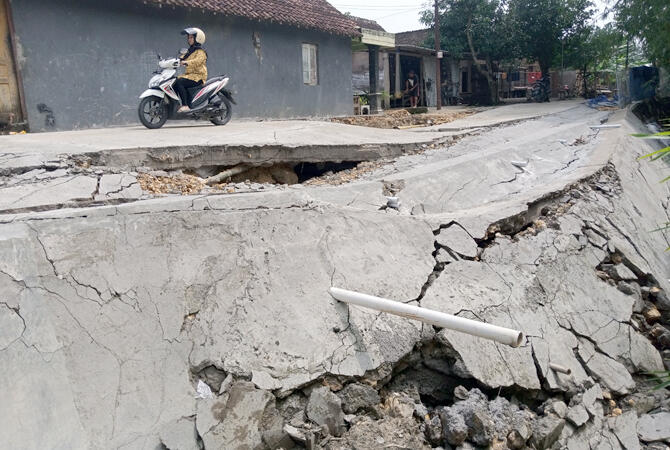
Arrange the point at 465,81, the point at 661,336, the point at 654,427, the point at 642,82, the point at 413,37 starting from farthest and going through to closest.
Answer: the point at 413,37 → the point at 465,81 → the point at 642,82 → the point at 661,336 → the point at 654,427

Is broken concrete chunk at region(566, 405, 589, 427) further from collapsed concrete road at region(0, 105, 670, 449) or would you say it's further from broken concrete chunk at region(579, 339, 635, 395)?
broken concrete chunk at region(579, 339, 635, 395)

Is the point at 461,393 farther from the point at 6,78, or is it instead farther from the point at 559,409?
the point at 6,78

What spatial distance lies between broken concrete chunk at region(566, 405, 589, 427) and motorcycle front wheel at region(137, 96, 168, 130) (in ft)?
20.4

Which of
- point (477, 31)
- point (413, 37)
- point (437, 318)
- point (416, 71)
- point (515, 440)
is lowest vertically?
point (515, 440)

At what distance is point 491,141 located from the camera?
8.39 metres

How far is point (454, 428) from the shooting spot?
269 cm

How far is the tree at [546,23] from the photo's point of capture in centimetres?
1942

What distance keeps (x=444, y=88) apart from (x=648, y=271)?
19.1 meters

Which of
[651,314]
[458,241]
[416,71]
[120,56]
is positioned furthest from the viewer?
[416,71]

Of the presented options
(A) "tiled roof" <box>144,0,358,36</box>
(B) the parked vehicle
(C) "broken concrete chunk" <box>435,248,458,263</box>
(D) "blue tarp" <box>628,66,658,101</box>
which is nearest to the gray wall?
(A) "tiled roof" <box>144,0,358,36</box>

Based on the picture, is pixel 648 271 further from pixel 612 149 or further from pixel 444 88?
pixel 444 88

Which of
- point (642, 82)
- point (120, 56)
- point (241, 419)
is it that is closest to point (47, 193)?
point (241, 419)

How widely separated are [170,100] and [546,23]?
1638 centimetres

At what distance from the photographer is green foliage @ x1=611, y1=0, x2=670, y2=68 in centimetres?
1392
